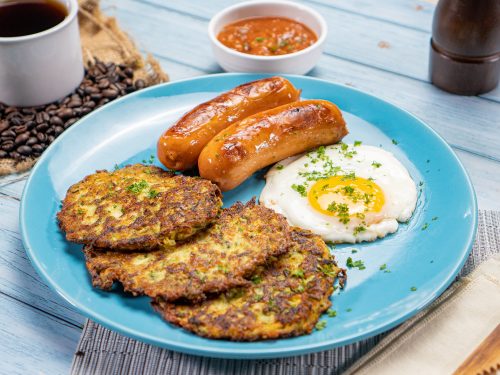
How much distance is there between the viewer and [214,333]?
2447 millimetres

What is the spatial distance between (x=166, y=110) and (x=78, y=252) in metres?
1.24

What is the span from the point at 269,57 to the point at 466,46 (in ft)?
4.14

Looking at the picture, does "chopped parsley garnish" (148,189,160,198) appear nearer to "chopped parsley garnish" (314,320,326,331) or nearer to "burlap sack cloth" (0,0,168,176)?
"chopped parsley garnish" (314,320,326,331)

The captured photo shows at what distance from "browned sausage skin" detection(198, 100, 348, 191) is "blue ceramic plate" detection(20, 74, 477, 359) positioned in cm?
18

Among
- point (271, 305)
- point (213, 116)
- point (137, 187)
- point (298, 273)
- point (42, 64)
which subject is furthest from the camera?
point (42, 64)

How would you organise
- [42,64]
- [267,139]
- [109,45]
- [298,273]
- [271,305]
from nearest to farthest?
[271,305]
[298,273]
[267,139]
[42,64]
[109,45]

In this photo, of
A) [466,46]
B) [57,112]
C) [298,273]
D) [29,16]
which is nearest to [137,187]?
[298,273]

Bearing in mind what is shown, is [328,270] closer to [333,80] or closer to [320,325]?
[320,325]

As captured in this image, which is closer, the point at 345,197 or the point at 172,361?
the point at 172,361

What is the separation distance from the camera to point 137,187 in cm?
312

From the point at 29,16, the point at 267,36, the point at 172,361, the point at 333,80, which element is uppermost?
the point at 29,16

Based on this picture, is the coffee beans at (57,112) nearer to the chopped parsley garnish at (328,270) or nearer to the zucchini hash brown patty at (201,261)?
the zucchini hash brown patty at (201,261)

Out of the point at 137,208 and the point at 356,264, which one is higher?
the point at 137,208

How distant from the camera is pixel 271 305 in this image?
251 centimetres
